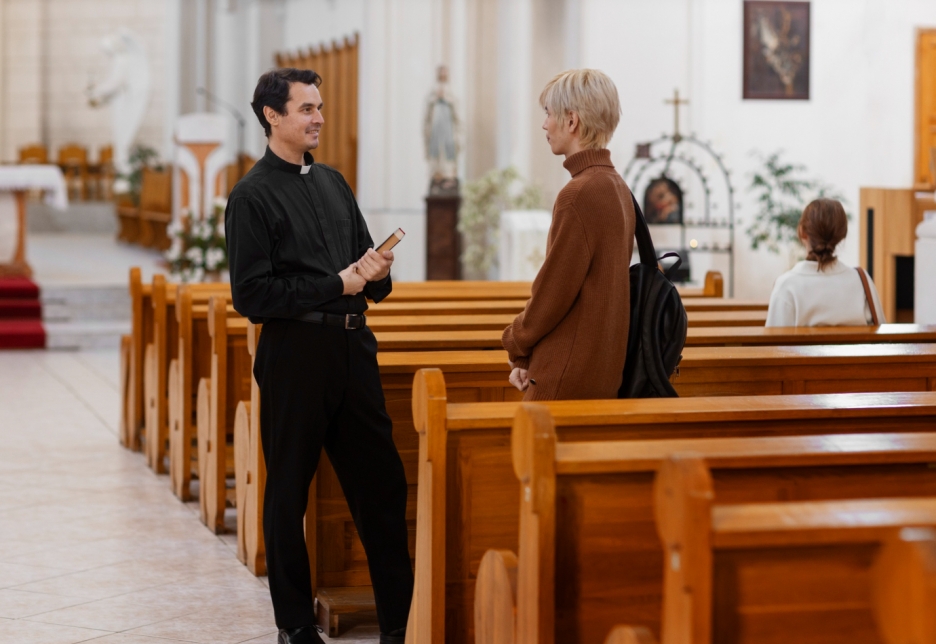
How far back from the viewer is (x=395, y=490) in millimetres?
3021

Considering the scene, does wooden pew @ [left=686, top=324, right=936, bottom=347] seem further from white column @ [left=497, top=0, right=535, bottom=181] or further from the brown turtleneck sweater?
white column @ [left=497, top=0, right=535, bottom=181]

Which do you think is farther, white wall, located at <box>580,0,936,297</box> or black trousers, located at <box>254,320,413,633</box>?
white wall, located at <box>580,0,936,297</box>

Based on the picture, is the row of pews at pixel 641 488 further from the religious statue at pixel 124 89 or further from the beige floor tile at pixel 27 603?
the religious statue at pixel 124 89

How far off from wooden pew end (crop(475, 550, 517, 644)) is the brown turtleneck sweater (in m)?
→ 0.44

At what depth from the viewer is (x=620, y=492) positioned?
6.84 ft

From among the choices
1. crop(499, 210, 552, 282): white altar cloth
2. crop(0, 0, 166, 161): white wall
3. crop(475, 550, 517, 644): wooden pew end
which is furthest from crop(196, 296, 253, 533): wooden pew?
crop(0, 0, 166, 161): white wall

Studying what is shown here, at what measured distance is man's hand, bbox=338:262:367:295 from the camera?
2.89 m

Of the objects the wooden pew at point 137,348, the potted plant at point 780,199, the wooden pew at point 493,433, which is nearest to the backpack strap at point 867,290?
the wooden pew at point 493,433

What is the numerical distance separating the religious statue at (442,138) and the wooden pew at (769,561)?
986 centimetres

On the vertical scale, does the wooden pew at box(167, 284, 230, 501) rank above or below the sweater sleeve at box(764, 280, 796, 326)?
below

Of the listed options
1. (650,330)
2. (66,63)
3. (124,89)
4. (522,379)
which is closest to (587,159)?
(650,330)

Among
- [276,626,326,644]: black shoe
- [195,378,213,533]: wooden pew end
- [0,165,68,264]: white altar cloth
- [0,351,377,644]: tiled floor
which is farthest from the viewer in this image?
[0,165,68,264]: white altar cloth

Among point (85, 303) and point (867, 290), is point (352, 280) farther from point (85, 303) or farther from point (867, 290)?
point (85, 303)

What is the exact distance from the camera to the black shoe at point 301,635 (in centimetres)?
296
